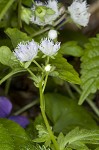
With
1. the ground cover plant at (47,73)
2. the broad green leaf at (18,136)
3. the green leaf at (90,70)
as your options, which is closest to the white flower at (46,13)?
the ground cover plant at (47,73)

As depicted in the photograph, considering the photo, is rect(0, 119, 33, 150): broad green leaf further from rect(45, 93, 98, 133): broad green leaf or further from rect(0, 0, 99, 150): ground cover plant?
rect(45, 93, 98, 133): broad green leaf

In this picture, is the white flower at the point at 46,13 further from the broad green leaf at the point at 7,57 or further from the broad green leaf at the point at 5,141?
the broad green leaf at the point at 5,141

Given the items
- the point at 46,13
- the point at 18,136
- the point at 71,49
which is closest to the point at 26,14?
the point at 46,13

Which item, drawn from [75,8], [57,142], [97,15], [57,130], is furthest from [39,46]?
[97,15]

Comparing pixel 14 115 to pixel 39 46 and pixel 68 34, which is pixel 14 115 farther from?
pixel 39 46

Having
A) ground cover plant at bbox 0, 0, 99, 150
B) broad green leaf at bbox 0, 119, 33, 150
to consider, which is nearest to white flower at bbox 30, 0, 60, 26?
ground cover plant at bbox 0, 0, 99, 150
